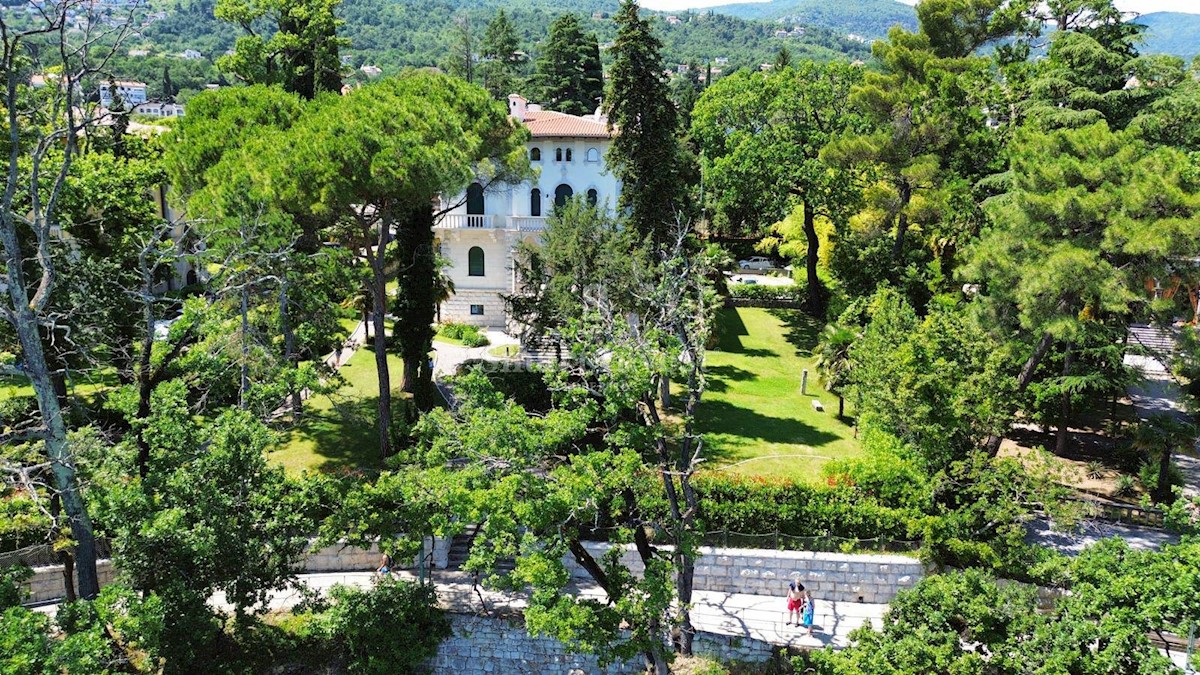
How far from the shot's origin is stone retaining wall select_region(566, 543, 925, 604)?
20.1m

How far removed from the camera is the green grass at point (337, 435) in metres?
23.4

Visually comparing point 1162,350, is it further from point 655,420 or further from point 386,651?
point 386,651

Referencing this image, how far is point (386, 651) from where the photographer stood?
55.9 ft

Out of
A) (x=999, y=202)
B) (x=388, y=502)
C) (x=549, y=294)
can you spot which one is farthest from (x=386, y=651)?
(x=999, y=202)

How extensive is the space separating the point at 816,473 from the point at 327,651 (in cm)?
1370

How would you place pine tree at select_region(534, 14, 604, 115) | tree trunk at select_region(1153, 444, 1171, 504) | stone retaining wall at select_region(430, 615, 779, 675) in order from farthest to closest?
1. pine tree at select_region(534, 14, 604, 115)
2. tree trunk at select_region(1153, 444, 1171, 504)
3. stone retaining wall at select_region(430, 615, 779, 675)

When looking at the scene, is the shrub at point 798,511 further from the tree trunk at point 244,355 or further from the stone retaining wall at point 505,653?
the tree trunk at point 244,355

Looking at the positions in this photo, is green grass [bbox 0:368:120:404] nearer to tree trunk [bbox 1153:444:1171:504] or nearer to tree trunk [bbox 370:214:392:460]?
tree trunk [bbox 370:214:392:460]

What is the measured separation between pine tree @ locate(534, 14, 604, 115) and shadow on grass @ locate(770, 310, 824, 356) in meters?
37.6

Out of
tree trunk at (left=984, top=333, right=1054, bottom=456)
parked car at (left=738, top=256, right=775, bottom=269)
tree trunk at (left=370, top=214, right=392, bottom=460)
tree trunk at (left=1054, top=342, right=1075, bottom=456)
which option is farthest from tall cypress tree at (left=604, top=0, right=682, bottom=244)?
parked car at (left=738, top=256, right=775, bottom=269)

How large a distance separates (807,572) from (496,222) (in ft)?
69.1

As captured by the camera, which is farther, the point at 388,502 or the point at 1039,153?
the point at 1039,153

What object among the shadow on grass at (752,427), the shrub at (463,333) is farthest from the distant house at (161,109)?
the shadow on grass at (752,427)

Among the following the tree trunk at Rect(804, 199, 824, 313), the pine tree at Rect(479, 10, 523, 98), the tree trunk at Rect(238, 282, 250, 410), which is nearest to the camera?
the tree trunk at Rect(238, 282, 250, 410)
